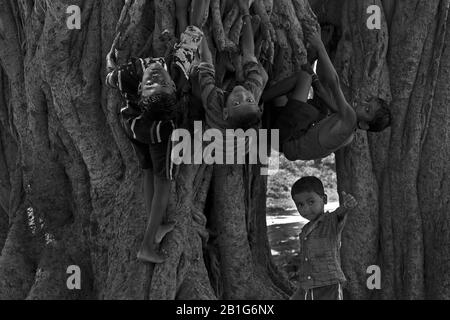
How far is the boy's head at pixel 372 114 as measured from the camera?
5.62 metres

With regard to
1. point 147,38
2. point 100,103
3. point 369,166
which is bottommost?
point 369,166

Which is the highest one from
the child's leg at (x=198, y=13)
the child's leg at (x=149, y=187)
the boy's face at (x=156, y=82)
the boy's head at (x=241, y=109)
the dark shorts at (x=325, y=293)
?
the child's leg at (x=198, y=13)

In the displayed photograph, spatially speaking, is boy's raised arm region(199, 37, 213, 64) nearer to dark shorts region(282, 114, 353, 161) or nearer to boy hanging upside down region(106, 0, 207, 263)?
boy hanging upside down region(106, 0, 207, 263)

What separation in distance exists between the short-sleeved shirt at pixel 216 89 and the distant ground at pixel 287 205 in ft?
11.0

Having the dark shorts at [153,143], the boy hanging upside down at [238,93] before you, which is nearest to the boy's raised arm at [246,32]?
the boy hanging upside down at [238,93]

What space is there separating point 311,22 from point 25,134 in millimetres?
2005

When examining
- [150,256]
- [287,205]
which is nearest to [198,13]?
[150,256]

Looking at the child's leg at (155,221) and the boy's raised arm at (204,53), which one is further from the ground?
the boy's raised arm at (204,53)

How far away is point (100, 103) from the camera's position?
19.8 feet

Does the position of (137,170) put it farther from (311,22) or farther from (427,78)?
(427,78)

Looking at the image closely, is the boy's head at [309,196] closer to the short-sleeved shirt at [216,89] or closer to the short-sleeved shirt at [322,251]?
the short-sleeved shirt at [322,251]
